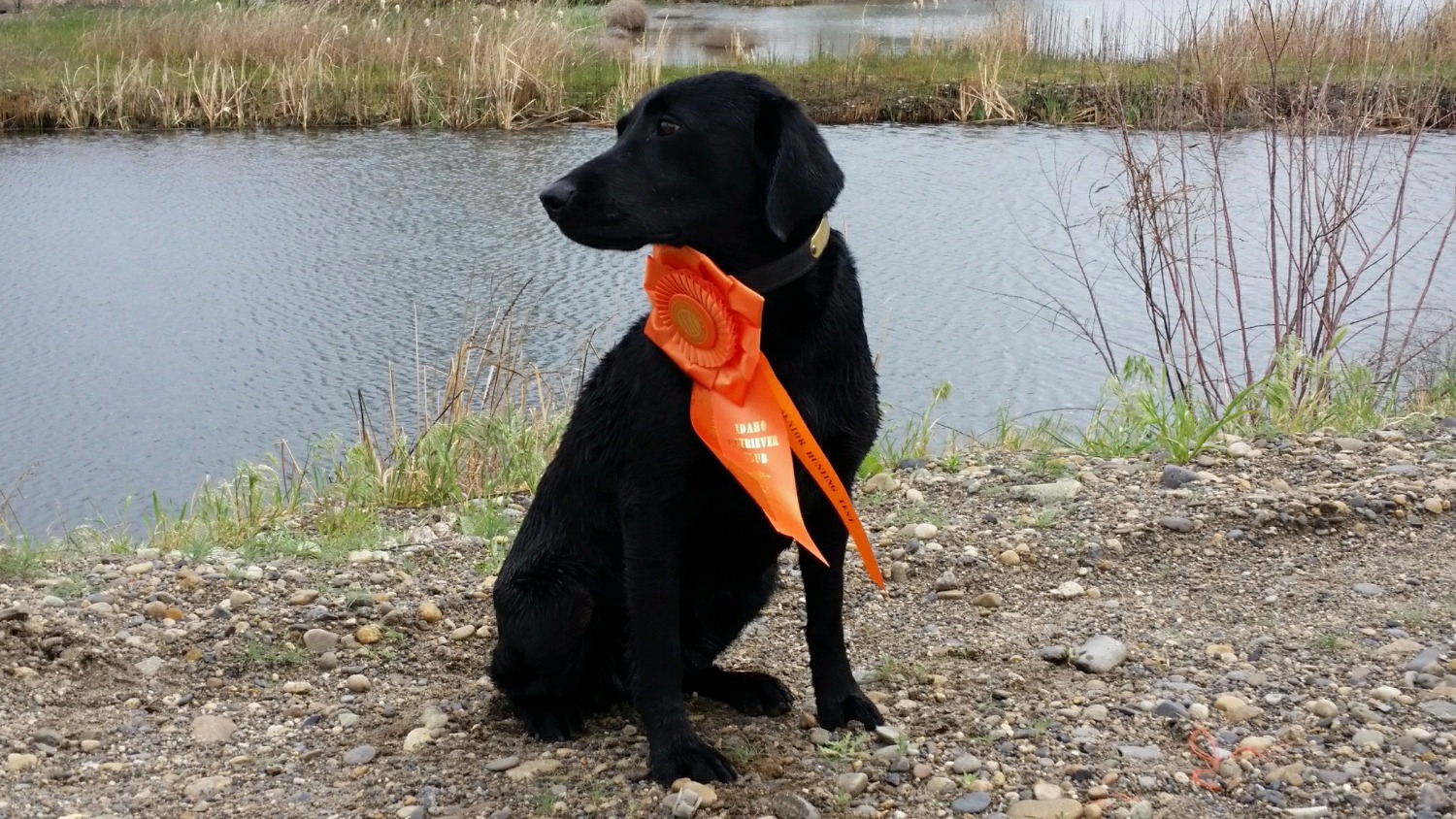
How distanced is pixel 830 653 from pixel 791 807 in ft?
1.51

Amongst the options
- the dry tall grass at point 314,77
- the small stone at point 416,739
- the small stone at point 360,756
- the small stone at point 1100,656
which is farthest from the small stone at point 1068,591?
the dry tall grass at point 314,77

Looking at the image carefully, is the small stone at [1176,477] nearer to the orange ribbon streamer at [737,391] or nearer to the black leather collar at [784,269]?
the orange ribbon streamer at [737,391]

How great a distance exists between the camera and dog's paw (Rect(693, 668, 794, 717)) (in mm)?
3201

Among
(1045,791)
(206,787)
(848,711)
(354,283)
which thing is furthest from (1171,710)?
(354,283)

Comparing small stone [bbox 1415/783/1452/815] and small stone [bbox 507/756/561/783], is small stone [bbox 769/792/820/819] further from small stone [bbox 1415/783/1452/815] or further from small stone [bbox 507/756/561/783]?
small stone [bbox 1415/783/1452/815]

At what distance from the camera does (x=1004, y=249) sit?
10891mm

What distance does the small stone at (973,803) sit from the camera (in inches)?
106

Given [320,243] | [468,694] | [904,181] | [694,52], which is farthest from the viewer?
[694,52]

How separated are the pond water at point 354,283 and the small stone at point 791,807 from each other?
12.6 ft

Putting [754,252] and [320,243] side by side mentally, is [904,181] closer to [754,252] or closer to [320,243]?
[320,243]

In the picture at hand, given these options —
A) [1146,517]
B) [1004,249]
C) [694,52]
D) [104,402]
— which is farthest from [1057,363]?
[694,52]

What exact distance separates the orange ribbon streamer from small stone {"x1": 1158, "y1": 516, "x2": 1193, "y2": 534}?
1.93 meters

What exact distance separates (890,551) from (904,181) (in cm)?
957

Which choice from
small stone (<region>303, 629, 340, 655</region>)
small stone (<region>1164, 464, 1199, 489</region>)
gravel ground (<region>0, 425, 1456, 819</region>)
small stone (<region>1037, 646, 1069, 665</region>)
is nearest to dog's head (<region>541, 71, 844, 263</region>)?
gravel ground (<region>0, 425, 1456, 819</region>)
